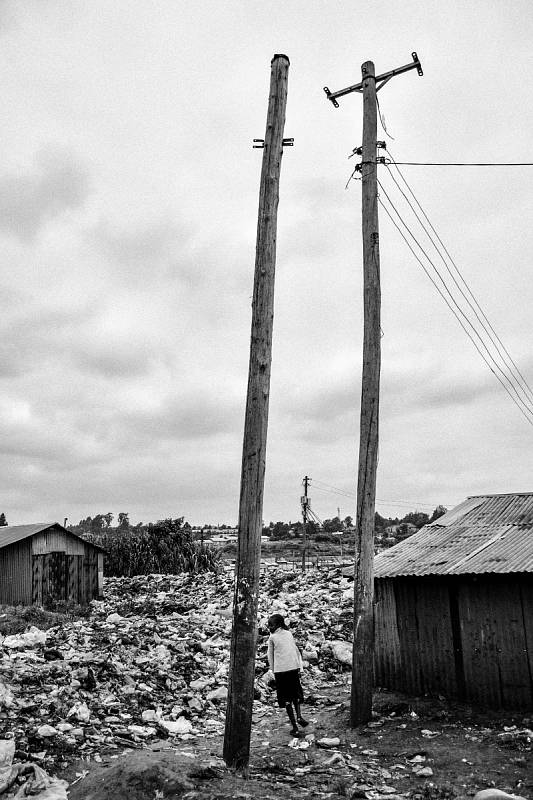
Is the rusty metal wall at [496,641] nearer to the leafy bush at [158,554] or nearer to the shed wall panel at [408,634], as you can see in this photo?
the shed wall panel at [408,634]

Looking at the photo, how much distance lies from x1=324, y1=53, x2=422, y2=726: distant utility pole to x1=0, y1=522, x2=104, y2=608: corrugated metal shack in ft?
54.7

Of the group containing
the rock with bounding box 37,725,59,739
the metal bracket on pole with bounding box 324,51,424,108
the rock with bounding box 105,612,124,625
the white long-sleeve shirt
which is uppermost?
the metal bracket on pole with bounding box 324,51,424,108

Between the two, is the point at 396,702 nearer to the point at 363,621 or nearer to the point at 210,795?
the point at 363,621

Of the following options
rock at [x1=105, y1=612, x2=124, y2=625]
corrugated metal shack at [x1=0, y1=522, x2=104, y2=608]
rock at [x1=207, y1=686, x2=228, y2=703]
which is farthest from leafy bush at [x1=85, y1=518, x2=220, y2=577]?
rock at [x1=207, y1=686, x2=228, y2=703]

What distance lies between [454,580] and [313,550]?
3428 cm

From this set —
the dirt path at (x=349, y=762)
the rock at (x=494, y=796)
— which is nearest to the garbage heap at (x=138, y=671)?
the dirt path at (x=349, y=762)

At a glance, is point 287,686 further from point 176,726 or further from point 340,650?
point 340,650

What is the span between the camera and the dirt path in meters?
5.44

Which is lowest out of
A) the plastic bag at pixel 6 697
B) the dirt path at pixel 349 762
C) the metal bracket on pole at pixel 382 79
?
the dirt path at pixel 349 762

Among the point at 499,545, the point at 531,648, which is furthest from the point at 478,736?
the point at 499,545

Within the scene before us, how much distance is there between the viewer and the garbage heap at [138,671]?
24.4 ft

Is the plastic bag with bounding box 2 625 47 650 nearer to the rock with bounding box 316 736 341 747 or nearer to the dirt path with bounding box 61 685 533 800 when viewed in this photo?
the dirt path with bounding box 61 685 533 800

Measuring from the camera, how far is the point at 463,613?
9.34m

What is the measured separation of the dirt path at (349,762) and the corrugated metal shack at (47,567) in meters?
16.0
